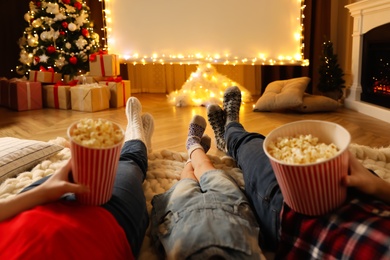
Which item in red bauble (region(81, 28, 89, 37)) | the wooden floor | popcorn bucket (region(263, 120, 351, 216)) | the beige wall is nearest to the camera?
popcorn bucket (region(263, 120, 351, 216))

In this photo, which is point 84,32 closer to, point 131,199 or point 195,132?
point 195,132

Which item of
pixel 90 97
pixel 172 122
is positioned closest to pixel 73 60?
pixel 90 97

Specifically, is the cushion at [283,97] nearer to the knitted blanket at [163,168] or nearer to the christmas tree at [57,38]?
the knitted blanket at [163,168]

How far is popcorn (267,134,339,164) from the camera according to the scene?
671 mm

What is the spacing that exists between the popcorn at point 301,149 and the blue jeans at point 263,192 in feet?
0.48

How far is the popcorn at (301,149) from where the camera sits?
0.67 m

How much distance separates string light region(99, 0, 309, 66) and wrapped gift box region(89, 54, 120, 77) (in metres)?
0.18

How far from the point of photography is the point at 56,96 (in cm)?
322

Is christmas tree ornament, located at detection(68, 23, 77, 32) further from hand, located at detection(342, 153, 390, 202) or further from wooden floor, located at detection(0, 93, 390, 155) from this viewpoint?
hand, located at detection(342, 153, 390, 202)

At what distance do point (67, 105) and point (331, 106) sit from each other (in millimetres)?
2140

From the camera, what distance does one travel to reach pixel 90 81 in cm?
335

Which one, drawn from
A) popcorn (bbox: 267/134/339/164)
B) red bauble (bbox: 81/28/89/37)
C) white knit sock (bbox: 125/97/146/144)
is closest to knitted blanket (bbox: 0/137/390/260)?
white knit sock (bbox: 125/97/146/144)

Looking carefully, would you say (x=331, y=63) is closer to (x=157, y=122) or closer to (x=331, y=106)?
(x=331, y=106)

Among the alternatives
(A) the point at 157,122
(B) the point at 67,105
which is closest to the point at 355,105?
(A) the point at 157,122
